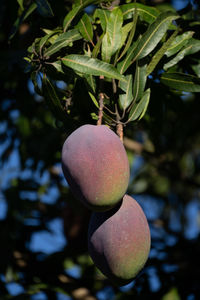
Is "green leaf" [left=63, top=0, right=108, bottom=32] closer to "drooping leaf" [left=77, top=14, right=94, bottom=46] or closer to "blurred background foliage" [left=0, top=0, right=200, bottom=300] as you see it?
"drooping leaf" [left=77, top=14, right=94, bottom=46]

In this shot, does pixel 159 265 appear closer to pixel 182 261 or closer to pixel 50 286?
pixel 182 261

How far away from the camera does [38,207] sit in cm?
263

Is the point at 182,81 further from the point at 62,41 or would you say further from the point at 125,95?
the point at 62,41

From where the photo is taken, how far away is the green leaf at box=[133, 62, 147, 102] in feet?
3.27

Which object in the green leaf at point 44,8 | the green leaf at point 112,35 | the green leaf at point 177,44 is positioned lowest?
the green leaf at point 177,44

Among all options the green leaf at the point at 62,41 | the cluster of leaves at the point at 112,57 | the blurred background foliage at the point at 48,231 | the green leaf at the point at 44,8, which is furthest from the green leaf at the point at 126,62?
the blurred background foliage at the point at 48,231

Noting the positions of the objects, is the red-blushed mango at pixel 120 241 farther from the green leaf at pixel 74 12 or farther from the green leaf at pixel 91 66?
the green leaf at pixel 74 12

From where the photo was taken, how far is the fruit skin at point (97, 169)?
34.2 inches

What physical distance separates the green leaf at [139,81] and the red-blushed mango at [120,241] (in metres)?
0.25

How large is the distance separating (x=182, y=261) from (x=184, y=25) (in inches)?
55.0

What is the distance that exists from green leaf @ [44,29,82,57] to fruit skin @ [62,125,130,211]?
0.78 feet

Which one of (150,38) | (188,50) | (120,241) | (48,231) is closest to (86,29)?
(150,38)

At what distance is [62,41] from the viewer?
3.34ft

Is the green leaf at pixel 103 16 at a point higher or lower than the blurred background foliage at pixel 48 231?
higher
